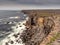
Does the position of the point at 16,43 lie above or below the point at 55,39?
below

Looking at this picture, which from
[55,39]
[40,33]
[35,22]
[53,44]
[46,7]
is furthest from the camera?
[46,7]

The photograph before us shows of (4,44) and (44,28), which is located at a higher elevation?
(44,28)

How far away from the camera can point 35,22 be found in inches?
1025

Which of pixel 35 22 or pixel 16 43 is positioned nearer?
pixel 16 43

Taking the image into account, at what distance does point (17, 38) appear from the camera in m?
23.5

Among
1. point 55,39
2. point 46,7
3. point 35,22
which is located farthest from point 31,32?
point 46,7

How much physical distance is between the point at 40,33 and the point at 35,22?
17.9ft

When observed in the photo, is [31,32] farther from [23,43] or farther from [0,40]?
[0,40]

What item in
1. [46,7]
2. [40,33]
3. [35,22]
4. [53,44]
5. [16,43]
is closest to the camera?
[53,44]

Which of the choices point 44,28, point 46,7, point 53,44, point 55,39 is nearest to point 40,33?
point 44,28

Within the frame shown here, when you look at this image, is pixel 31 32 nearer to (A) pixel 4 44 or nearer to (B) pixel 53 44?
(A) pixel 4 44

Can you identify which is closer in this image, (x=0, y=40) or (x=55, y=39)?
(x=55, y=39)

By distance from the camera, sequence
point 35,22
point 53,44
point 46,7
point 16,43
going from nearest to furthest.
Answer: point 53,44, point 16,43, point 35,22, point 46,7

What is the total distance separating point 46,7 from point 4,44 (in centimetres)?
3789
